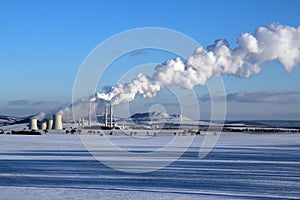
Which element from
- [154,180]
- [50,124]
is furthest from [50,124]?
[154,180]

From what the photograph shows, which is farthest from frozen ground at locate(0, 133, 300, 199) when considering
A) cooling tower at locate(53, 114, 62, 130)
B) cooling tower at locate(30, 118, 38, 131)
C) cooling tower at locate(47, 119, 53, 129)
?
cooling tower at locate(30, 118, 38, 131)

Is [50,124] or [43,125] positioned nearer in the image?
[43,125]

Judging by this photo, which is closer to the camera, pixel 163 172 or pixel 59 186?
pixel 59 186

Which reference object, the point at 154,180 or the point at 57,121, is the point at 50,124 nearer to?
the point at 57,121

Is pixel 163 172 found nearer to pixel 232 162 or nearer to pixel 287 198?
pixel 232 162

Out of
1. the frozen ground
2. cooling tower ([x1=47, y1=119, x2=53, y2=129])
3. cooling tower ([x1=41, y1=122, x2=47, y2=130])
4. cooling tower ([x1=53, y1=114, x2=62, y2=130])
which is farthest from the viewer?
cooling tower ([x1=47, y1=119, x2=53, y2=129])

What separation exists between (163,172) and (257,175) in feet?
9.64

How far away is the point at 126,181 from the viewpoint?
1374 cm

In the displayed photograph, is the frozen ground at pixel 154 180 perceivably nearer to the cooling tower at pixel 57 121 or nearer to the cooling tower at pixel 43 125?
the cooling tower at pixel 57 121

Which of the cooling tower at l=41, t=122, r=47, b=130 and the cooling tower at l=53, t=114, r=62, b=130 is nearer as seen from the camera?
the cooling tower at l=41, t=122, r=47, b=130

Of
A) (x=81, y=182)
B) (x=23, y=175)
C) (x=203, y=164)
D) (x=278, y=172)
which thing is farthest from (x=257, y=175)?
(x=23, y=175)

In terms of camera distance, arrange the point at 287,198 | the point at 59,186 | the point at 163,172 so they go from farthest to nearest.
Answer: the point at 163,172 → the point at 59,186 → the point at 287,198

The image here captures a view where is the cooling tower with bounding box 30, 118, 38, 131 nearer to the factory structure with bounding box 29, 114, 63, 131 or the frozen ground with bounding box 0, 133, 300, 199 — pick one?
the factory structure with bounding box 29, 114, 63, 131

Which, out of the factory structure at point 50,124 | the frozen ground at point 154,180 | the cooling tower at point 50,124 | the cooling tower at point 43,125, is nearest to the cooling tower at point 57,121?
the factory structure at point 50,124
